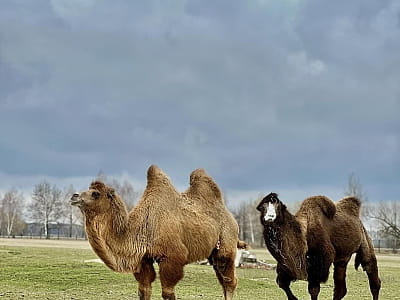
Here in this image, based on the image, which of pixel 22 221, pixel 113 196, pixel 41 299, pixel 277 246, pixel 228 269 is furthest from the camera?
pixel 22 221

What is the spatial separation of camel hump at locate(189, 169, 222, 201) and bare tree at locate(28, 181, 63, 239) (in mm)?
85322

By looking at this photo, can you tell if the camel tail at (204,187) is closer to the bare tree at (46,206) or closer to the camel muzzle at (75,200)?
the camel muzzle at (75,200)

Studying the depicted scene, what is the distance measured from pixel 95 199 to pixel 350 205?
217 inches

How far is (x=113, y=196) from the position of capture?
8258mm

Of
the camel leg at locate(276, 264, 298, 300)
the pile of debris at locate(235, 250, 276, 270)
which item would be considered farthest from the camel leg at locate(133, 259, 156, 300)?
the pile of debris at locate(235, 250, 276, 270)

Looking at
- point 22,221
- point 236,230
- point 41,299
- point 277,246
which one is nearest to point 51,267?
point 41,299

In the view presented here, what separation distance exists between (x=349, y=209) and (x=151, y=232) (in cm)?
449

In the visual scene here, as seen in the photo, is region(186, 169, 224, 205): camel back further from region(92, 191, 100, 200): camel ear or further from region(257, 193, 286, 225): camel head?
region(92, 191, 100, 200): camel ear

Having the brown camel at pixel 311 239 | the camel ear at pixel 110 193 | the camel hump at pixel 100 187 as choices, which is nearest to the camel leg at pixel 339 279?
the brown camel at pixel 311 239

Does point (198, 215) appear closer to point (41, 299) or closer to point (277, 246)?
point (277, 246)

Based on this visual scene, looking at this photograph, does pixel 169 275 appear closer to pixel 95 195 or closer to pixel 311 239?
pixel 95 195

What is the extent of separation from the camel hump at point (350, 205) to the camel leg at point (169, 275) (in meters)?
4.01

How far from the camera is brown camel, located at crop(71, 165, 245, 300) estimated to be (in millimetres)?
8039

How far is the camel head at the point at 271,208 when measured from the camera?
8.89m
